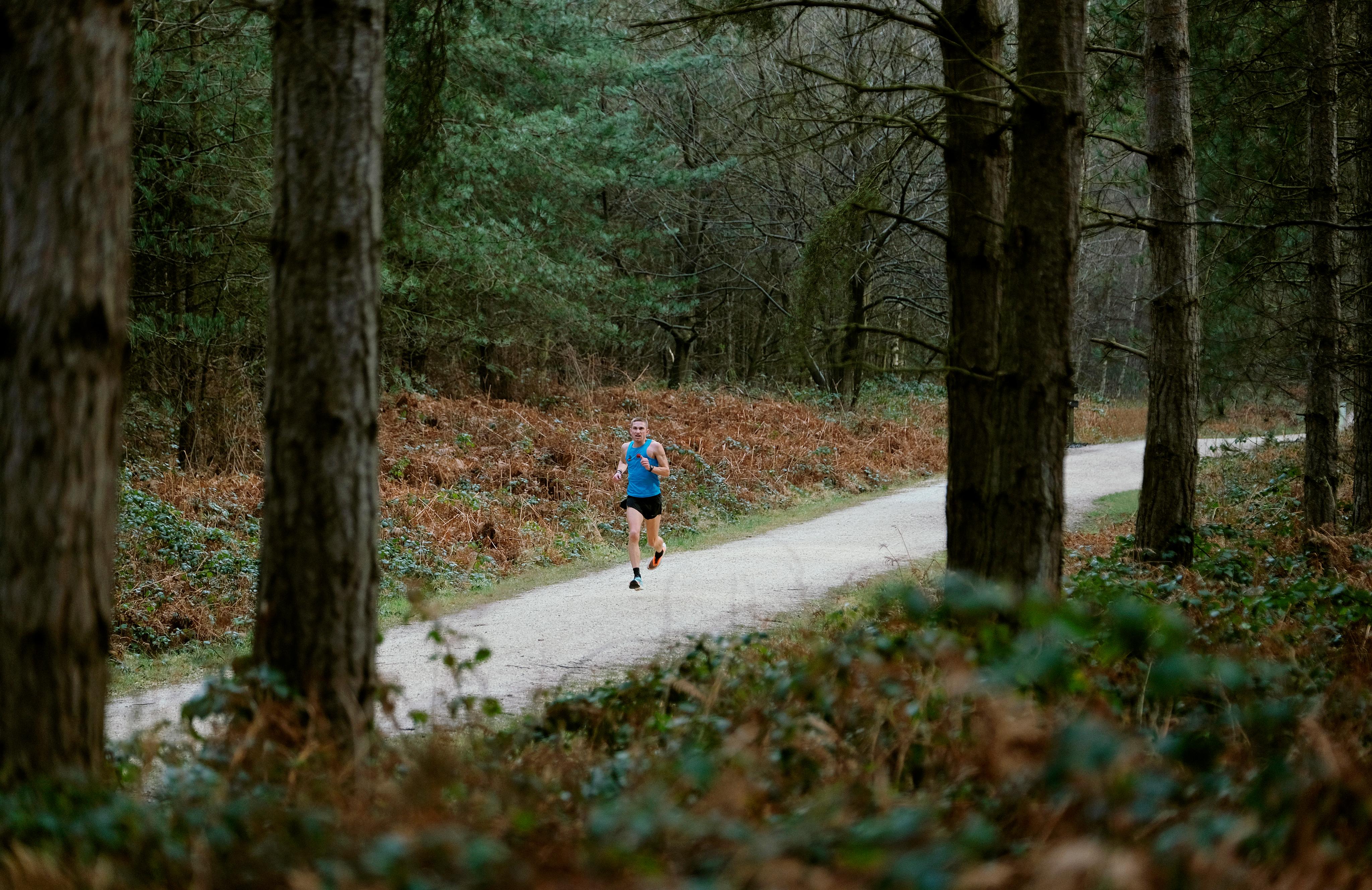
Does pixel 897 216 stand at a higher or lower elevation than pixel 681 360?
lower

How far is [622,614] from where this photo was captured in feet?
34.8

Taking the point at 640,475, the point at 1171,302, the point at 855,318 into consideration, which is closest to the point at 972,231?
the point at 1171,302

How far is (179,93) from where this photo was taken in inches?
556

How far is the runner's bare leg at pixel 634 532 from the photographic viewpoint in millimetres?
12023

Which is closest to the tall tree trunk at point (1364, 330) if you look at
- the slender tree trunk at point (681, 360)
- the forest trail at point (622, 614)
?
the forest trail at point (622, 614)

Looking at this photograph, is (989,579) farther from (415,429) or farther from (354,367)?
(415,429)

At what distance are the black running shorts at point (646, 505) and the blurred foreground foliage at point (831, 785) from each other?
7.13 meters

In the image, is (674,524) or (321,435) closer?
(321,435)

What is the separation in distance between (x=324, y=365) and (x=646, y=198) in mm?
27607

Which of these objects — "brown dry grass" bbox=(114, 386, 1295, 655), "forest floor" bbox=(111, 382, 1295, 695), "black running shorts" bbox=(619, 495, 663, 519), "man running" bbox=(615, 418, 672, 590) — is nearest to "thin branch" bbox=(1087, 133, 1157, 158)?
"man running" bbox=(615, 418, 672, 590)

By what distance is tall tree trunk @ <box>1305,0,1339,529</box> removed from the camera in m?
11.9

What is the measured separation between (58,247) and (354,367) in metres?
1.11

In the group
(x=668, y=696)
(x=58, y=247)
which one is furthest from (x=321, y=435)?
(x=668, y=696)

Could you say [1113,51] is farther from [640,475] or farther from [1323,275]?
[640,475]
